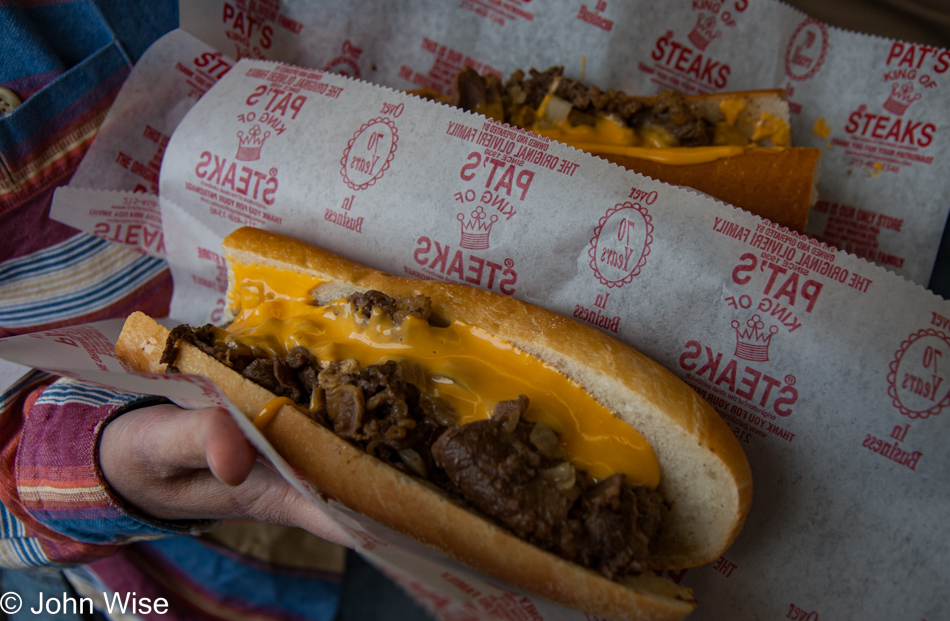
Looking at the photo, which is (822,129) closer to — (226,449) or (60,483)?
(226,449)

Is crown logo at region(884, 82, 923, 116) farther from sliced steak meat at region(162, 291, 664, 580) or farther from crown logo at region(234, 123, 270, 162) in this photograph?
crown logo at region(234, 123, 270, 162)

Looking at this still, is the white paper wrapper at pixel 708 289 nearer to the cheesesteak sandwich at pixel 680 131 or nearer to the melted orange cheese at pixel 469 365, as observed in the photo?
the melted orange cheese at pixel 469 365

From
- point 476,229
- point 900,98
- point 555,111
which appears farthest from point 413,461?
point 900,98

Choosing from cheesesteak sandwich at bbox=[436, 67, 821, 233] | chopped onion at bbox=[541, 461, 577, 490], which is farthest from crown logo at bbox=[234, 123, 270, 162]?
chopped onion at bbox=[541, 461, 577, 490]

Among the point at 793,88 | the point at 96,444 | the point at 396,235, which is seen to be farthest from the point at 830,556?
the point at 96,444

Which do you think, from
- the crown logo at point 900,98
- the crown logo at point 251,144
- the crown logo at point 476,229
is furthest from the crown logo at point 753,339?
the crown logo at point 251,144

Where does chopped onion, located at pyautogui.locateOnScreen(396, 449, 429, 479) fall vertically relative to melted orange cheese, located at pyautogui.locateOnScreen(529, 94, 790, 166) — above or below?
below


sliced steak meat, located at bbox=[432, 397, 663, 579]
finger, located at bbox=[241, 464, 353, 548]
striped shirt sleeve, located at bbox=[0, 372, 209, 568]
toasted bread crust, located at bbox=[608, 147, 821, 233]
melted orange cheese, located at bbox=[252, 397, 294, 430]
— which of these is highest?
toasted bread crust, located at bbox=[608, 147, 821, 233]
